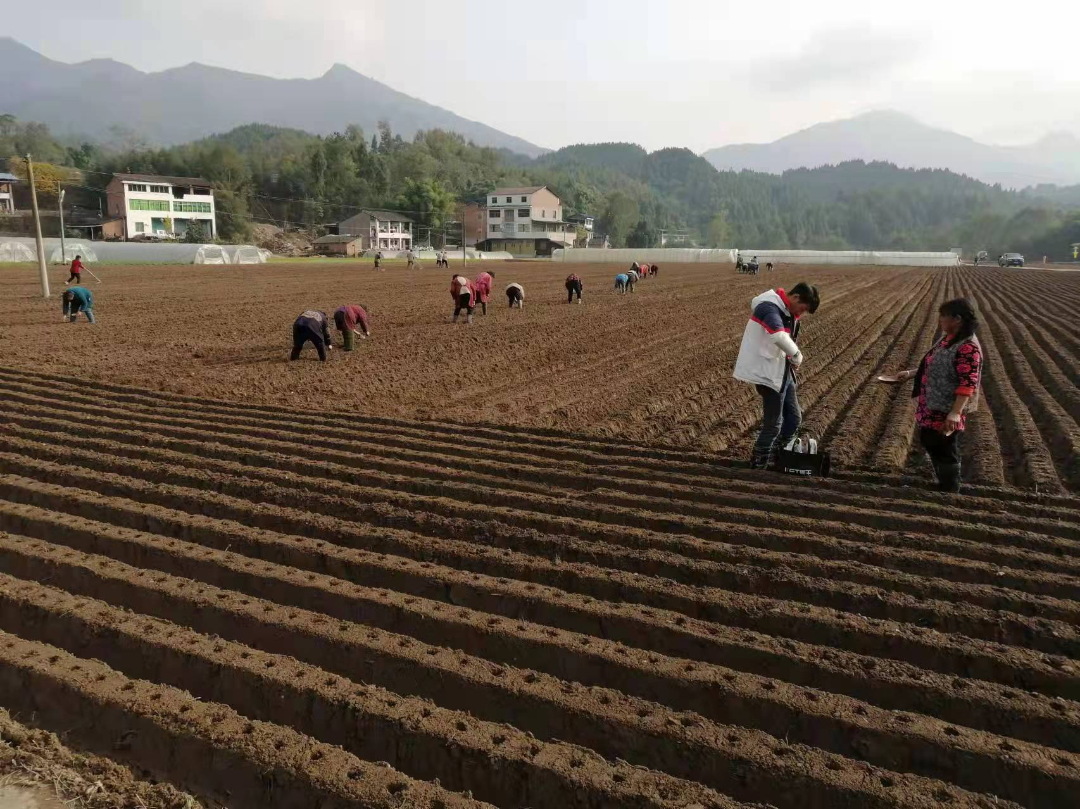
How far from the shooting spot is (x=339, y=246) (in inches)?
2756


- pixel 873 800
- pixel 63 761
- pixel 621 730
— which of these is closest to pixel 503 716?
pixel 621 730

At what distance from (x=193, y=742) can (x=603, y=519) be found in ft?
8.80

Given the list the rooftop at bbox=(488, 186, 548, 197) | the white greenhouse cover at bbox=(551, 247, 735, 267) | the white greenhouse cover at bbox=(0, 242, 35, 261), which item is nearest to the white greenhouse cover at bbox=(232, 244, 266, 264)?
the white greenhouse cover at bbox=(0, 242, 35, 261)

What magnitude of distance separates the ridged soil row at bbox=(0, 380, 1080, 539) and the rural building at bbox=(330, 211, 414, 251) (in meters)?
74.1

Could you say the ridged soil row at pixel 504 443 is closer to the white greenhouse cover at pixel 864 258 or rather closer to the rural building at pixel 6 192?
the white greenhouse cover at pixel 864 258

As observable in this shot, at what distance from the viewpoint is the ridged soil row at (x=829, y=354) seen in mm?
7578

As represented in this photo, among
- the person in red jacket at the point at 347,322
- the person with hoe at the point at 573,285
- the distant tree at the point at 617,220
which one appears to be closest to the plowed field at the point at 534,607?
the person in red jacket at the point at 347,322

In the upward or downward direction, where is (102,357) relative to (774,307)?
downward

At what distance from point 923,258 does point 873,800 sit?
75337 mm

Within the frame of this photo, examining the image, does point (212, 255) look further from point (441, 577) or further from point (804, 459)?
point (441, 577)

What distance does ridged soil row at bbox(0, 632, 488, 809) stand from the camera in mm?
2461

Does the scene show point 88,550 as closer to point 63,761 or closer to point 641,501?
point 63,761

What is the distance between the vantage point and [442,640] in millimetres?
3334

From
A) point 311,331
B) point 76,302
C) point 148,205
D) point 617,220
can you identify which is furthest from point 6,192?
point 311,331
